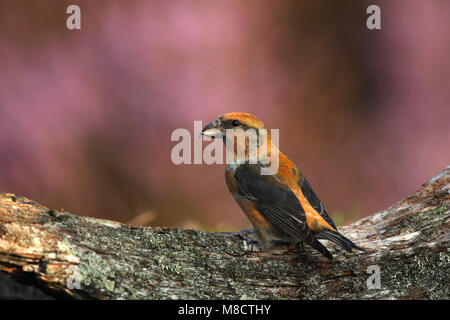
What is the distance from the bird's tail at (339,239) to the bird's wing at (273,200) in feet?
0.45

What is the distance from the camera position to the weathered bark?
2682mm

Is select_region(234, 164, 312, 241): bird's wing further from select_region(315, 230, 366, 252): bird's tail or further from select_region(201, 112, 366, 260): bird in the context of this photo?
select_region(315, 230, 366, 252): bird's tail

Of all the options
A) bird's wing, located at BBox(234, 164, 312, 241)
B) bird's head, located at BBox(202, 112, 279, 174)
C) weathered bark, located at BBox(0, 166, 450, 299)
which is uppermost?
bird's head, located at BBox(202, 112, 279, 174)

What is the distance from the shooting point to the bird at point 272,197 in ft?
11.0

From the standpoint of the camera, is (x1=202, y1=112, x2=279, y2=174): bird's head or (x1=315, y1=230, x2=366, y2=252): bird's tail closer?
(x1=315, y1=230, x2=366, y2=252): bird's tail

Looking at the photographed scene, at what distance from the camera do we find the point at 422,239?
3406mm

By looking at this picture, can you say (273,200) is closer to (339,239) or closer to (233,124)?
(339,239)

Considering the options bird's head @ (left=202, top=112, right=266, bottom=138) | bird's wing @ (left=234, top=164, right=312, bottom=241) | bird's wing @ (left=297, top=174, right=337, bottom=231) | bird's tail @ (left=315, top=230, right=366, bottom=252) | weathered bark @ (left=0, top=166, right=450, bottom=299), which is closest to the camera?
weathered bark @ (left=0, top=166, right=450, bottom=299)

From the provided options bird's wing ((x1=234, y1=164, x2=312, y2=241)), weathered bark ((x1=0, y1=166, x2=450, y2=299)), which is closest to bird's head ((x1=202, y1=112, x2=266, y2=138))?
bird's wing ((x1=234, y1=164, x2=312, y2=241))

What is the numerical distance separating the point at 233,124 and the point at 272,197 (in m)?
0.65

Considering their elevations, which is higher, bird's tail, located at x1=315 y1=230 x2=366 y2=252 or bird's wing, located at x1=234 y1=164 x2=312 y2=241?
bird's wing, located at x1=234 y1=164 x2=312 y2=241

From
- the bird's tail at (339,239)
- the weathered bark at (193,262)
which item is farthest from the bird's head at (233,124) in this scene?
the bird's tail at (339,239)
